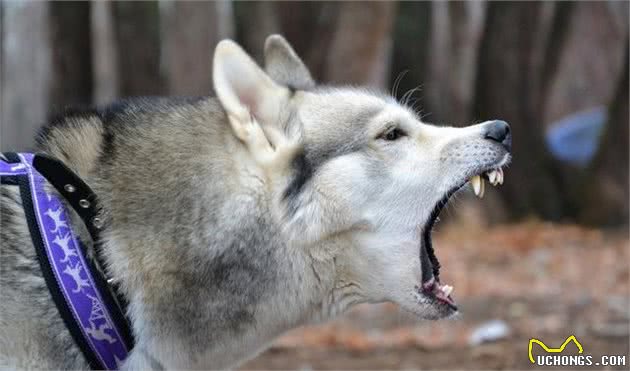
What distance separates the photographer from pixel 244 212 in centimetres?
388

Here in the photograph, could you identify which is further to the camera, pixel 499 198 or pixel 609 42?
pixel 609 42

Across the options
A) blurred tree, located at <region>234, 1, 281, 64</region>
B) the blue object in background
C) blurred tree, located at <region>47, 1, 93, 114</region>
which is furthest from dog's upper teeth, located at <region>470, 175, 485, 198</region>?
blurred tree, located at <region>234, 1, 281, 64</region>

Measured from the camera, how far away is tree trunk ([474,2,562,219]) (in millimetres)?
15586

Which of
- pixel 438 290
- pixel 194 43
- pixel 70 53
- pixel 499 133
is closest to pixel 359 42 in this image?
pixel 194 43

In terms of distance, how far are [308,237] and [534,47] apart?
12920mm

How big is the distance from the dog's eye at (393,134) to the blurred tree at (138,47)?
17.5 m

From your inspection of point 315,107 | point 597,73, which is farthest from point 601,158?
point 315,107

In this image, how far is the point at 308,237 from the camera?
3.88 metres

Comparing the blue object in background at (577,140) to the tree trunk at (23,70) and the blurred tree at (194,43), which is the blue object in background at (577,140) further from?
the tree trunk at (23,70)

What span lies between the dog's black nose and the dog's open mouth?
12 centimetres

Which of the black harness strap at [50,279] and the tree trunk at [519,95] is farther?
the tree trunk at [519,95]

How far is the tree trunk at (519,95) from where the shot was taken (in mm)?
15586

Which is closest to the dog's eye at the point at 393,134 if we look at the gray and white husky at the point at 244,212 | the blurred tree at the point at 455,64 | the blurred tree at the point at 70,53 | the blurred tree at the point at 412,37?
the gray and white husky at the point at 244,212

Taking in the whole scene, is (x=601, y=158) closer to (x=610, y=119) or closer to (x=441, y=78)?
(x=610, y=119)
